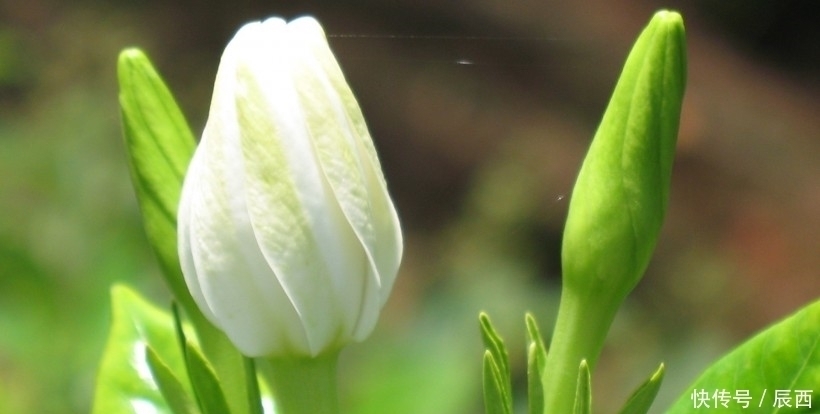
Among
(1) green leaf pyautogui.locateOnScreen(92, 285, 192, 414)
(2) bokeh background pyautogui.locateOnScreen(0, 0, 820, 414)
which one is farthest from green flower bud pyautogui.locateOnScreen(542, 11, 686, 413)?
(2) bokeh background pyautogui.locateOnScreen(0, 0, 820, 414)

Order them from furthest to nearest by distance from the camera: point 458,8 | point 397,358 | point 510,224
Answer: point 458,8 < point 510,224 < point 397,358

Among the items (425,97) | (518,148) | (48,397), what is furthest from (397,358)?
(425,97)

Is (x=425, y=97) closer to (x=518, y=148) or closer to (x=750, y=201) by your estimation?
(x=518, y=148)

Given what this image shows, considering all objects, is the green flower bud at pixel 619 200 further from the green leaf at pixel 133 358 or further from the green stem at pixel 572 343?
the green leaf at pixel 133 358

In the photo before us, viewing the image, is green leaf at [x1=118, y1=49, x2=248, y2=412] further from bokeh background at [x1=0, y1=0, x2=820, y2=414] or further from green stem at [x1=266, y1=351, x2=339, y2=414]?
bokeh background at [x1=0, y1=0, x2=820, y2=414]

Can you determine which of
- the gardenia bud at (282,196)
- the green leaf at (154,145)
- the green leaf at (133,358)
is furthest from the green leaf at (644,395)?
the green leaf at (133,358)
